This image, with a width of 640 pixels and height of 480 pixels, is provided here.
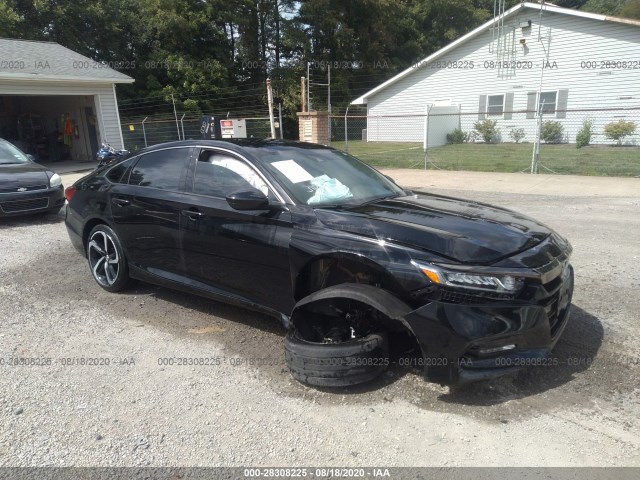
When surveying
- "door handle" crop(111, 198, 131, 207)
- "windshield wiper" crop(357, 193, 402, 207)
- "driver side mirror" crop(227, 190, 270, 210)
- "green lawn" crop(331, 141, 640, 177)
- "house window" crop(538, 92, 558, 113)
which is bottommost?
"green lawn" crop(331, 141, 640, 177)

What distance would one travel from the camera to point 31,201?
8.62 m

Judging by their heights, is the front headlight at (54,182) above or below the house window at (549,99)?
below

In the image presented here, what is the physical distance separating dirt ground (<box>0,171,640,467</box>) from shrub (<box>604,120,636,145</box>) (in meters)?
15.4

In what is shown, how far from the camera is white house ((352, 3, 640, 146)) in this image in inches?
793

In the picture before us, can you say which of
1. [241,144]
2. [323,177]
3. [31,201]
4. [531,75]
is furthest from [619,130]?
[31,201]

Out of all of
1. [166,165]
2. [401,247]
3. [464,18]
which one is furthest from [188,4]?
[401,247]

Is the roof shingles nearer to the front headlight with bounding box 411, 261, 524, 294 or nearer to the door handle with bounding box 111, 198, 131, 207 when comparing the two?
the door handle with bounding box 111, 198, 131, 207

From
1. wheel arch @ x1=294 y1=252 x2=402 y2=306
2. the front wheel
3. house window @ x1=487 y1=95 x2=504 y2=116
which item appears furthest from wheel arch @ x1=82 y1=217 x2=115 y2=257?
house window @ x1=487 y1=95 x2=504 y2=116

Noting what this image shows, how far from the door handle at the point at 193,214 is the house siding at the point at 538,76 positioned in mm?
19271

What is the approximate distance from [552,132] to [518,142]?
215cm

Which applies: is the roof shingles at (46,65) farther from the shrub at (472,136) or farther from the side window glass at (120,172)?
the shrub at (472,136)

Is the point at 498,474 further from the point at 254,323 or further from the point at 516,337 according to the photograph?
the point at 254,323

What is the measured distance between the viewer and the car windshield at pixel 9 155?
9.45 metres

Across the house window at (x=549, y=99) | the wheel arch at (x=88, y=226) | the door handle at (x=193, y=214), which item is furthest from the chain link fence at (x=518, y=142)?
the door handle at (x=193, y=214)
